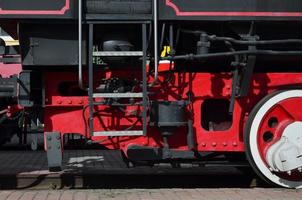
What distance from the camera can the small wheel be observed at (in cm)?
535

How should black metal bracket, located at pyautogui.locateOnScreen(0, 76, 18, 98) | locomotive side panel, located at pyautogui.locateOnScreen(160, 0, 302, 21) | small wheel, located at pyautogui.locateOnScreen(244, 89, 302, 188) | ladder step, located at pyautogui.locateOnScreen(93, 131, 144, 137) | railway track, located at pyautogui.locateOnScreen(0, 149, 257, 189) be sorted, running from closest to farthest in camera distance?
ladder step, located at pyautogui.locateOnScreen(93, 131, 144, 137) → locomotive side panel, located at pyautogui.locateOnScreen(160, 0, 302, 21) → small wheel, located at pyautogui.locateOnScreen(244, 89, 302, 188) → black metal bracket, located at pyautogui.locateOnScreen(0, 76, 18, 98) → railway track, located at pyautogui.locateOnScreen(0, 149, 257, 189)

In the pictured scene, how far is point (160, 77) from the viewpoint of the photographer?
5.56 m

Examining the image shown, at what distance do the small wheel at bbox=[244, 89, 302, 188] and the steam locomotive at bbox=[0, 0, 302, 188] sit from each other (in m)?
→ 0.01

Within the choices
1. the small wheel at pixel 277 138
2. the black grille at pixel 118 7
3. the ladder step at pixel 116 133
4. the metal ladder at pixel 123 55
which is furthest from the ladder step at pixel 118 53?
the small wheel at pixel 277 138

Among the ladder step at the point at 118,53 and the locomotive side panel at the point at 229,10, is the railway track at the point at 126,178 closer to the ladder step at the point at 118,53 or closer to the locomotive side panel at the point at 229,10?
the ladder step at the point at 118,53

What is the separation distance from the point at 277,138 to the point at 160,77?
4.38 feet

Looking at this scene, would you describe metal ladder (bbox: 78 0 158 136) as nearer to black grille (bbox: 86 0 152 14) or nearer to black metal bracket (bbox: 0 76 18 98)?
black grille (bbox: 86 0 152 14)

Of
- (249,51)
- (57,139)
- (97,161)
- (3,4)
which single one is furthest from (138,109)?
(97,161)

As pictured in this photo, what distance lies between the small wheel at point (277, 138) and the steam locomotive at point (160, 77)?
0.01 meters

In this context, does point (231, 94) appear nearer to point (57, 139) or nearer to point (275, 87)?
point (275, 87)

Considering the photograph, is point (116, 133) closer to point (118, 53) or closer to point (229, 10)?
point (118, 53)

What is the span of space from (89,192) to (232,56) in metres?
2.02

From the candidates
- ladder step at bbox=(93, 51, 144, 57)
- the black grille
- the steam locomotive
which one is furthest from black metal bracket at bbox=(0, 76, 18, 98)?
the black grille

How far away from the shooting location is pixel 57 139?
5.37m
